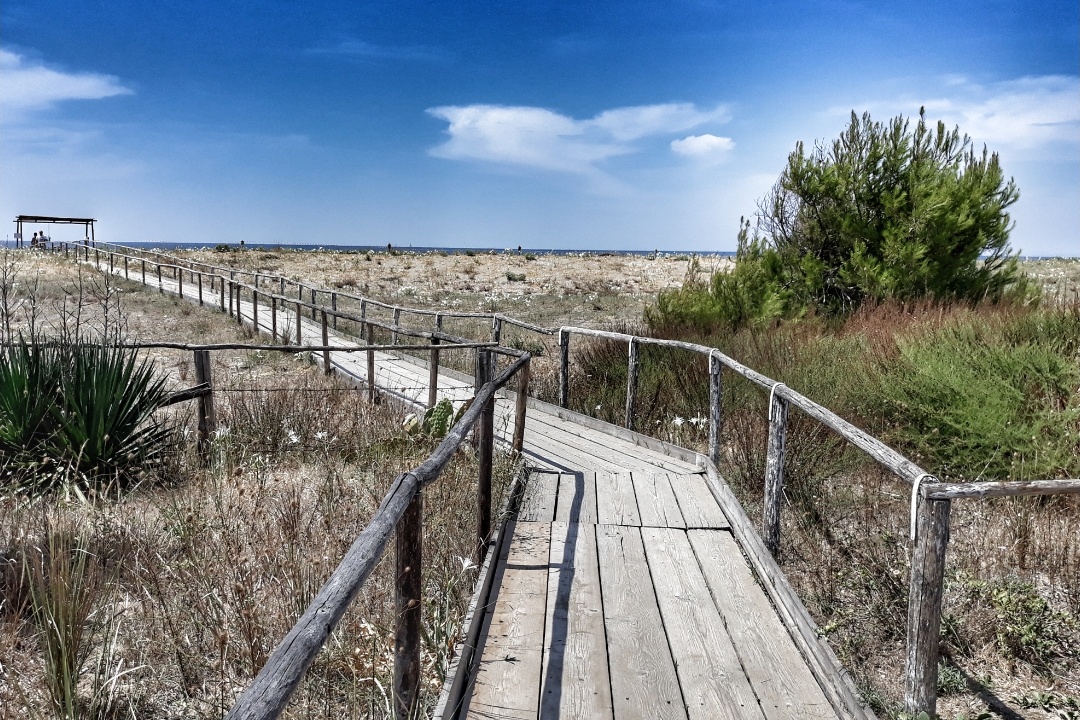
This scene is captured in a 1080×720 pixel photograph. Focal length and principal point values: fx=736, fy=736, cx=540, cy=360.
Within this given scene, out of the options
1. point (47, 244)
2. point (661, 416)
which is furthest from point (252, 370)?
point (47, 244)

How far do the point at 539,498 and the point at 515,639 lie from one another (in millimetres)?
2151

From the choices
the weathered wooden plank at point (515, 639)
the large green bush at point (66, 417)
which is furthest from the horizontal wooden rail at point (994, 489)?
the large green bush at point (66, 417)

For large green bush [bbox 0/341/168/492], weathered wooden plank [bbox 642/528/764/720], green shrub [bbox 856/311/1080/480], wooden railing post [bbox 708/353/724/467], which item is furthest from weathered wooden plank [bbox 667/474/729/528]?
large green bush [bbox 0/341/168/492]

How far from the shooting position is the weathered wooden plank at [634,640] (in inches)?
116

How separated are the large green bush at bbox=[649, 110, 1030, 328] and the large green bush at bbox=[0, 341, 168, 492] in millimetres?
7952

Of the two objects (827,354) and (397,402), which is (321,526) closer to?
(397,402)

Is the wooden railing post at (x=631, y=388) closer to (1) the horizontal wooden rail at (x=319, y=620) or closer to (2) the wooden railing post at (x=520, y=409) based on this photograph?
(2) the wooden railing post at (x=520, y=409)

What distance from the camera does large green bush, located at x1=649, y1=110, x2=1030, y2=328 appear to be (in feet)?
36.2

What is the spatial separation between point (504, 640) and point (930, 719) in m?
1.74

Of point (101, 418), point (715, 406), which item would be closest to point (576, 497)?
point (715, 406)

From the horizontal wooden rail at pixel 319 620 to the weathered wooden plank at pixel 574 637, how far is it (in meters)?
1.13

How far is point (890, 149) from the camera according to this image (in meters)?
11.6

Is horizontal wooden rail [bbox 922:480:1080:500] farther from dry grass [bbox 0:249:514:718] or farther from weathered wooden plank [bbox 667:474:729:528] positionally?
weathered wooden plank [bbox 667:474:729:528]

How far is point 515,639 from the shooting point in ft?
11.2
